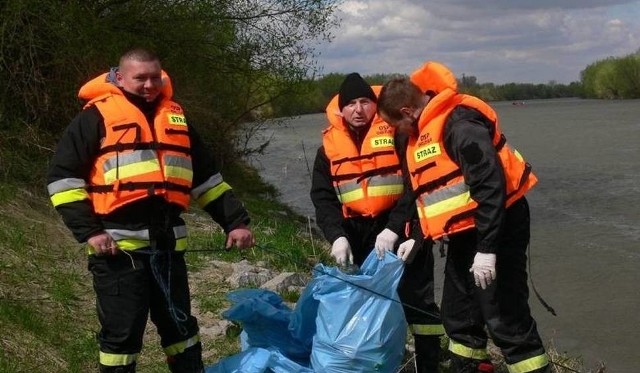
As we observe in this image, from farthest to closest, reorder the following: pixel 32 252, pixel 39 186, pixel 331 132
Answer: pixel 39 186
pixel 32 252
pixel 331 132

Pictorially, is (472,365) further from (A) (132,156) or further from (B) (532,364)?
(A) (132,156)

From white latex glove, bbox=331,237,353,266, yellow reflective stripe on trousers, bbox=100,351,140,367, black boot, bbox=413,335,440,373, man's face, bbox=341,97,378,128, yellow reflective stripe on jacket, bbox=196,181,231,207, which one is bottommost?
black boot, bbox=413,335,440,373

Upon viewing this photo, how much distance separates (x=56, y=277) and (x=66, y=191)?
2.63 meters

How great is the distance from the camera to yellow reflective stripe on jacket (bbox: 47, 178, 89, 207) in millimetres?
3699

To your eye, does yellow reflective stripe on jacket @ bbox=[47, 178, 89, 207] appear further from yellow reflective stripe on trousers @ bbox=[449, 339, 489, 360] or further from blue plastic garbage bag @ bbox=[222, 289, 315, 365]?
yellow reflective stripe on trousers @ bbox=[449, 339, 489, 360]

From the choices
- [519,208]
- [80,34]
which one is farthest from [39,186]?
[519,208]

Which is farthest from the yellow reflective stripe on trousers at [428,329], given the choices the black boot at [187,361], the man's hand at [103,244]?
A: the man's hand at [103,244]

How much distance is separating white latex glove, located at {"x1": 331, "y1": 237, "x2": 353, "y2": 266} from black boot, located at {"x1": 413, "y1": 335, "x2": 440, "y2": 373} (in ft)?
2.08

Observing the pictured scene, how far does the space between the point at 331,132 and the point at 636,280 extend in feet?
20.1

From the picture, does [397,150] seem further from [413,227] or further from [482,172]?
[482,172]

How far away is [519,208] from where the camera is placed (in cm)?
396

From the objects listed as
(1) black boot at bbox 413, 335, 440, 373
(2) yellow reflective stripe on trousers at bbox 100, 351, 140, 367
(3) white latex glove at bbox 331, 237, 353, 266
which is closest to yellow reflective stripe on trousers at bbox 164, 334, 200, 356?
(2) yellow reflective stripe on trousers at bbox 100, 351, 140, 367

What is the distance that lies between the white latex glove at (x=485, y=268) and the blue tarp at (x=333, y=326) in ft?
2.56

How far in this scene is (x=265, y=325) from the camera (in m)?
4.66
